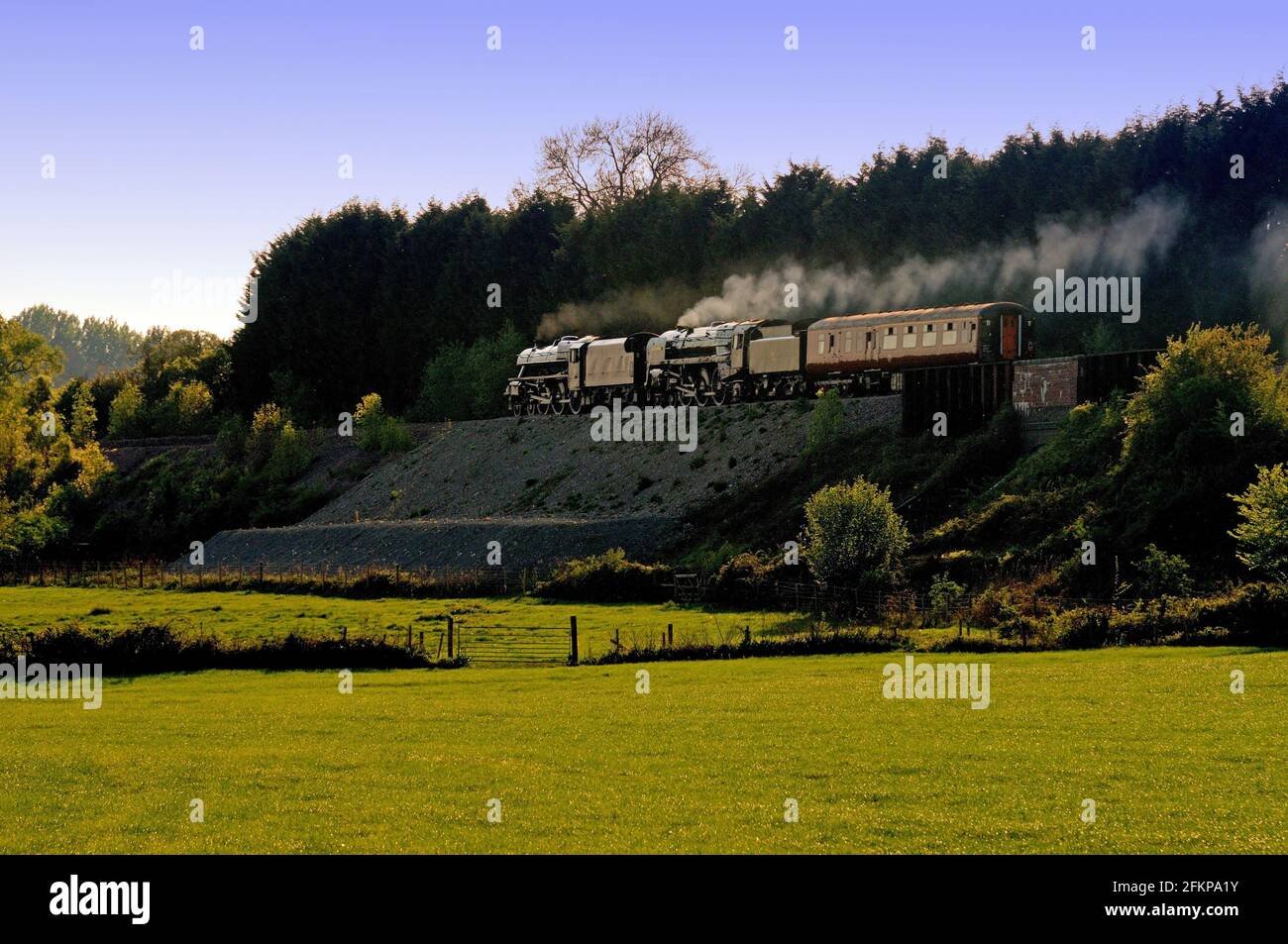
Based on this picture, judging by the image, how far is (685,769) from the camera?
21.7 meters

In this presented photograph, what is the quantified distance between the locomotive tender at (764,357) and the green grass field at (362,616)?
63.5 ft

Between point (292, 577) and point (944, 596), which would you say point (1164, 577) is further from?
point (292, 577)

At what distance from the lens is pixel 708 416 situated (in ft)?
258

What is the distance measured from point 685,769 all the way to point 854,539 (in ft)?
105

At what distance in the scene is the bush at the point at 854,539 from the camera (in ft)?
173

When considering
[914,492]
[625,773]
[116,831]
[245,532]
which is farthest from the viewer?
[245,532]

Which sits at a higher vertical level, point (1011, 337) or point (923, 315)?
point (923, 315)

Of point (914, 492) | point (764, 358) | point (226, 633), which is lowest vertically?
point (226, 633)

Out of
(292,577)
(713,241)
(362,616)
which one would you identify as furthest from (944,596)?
(713,241)

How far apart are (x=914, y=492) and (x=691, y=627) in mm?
15585

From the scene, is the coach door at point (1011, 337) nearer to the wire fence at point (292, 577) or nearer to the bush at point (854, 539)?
the bush at point (854, 539)

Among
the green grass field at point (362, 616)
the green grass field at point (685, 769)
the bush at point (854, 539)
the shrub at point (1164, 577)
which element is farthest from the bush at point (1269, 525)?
the green grass field at point (362, 616)

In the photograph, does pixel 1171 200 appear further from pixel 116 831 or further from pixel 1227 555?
pixel 116 831
